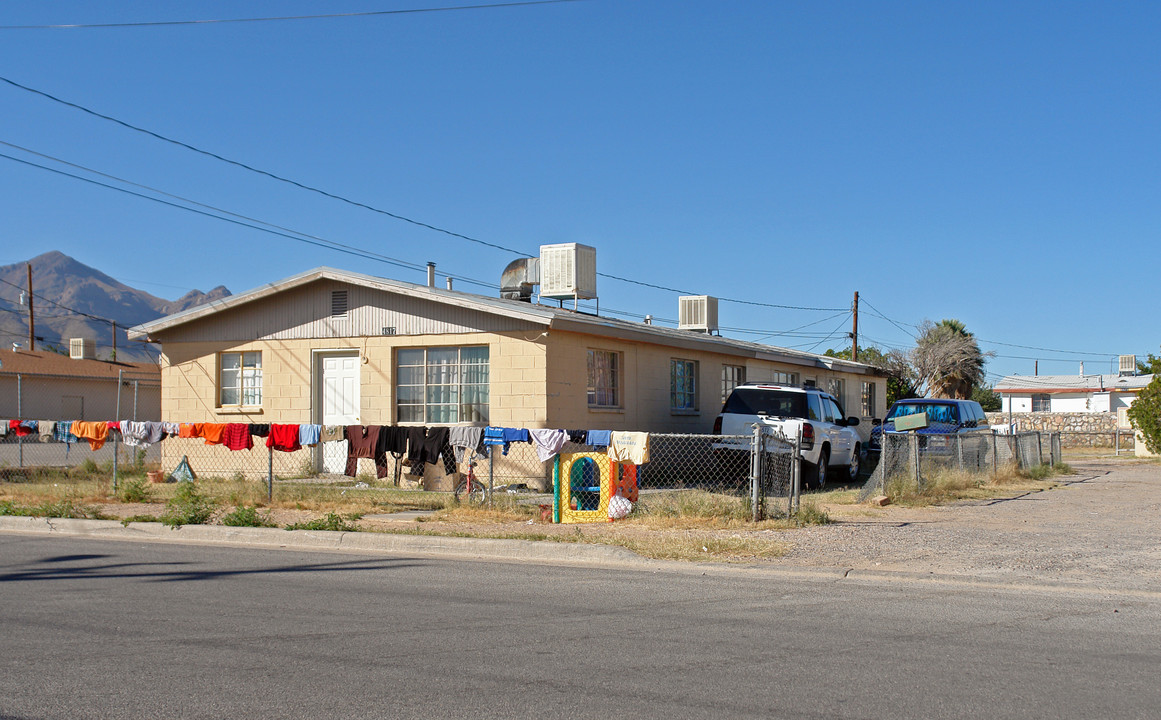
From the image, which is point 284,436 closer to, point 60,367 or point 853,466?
point 853,466

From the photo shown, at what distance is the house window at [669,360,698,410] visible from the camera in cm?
2112

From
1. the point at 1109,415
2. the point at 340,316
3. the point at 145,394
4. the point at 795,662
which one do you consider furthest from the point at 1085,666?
the point at 1109,415

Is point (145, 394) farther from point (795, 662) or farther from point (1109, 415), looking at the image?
point (1109, 415)

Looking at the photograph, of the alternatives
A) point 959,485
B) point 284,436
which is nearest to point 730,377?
point 959,485

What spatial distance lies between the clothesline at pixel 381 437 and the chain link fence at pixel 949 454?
16.3 ft

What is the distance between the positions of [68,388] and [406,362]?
84.9 ft

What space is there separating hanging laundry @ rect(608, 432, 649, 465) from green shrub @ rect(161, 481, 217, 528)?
17.7 ft

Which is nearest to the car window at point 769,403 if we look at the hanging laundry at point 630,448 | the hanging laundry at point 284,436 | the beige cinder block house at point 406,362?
the beige cinder block house at point 406,362

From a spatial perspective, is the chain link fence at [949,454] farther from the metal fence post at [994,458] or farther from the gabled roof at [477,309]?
the gabled roof at [477,309]

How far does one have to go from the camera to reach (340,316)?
19.1 meters

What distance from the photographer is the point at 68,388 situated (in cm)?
3859

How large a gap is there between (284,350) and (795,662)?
1531 centimetres

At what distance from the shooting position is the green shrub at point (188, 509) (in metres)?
12.8

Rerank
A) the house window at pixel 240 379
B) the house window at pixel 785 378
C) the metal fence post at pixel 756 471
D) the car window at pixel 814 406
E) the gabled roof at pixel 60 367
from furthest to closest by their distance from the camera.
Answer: the gabled roof at pixel 60 367 → the house window at pixel 785 378 → the house window at pixel 240 379 → the car window at pixel 814 406 → the metal fence post at pixel 756 471
